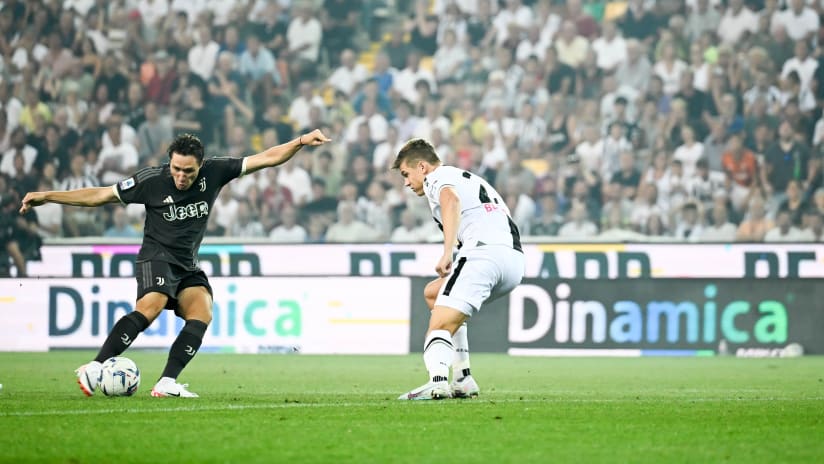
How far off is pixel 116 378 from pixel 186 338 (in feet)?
1.85

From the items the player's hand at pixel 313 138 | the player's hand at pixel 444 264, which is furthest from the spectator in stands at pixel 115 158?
the player's hand at pixel 444 264

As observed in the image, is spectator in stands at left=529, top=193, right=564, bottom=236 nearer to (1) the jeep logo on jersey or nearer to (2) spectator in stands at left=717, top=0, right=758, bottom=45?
(2) spectator in stands at left=717, top=0, right=758, bottom=45

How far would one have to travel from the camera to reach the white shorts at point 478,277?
26.8 feet

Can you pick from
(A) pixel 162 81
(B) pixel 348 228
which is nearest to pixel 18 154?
(A) pixel 162 81

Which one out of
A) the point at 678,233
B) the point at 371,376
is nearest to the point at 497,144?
the point at 678,233

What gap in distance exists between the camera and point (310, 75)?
2045 centimetres

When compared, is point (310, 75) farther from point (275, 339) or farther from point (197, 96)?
point (275, 339)

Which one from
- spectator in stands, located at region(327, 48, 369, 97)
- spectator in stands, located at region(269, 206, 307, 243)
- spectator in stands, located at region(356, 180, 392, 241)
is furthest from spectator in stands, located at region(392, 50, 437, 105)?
spectator in stands, located at region(269, 206, 307, 243)

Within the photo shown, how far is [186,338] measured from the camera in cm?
852

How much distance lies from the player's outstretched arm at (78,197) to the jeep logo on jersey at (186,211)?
0.37 meters

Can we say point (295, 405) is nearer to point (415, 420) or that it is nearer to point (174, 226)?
point (415, 420)

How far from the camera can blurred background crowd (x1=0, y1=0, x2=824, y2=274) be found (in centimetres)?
1759

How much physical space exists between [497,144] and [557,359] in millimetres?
4931

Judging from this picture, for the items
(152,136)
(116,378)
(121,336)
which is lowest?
(116,378)
